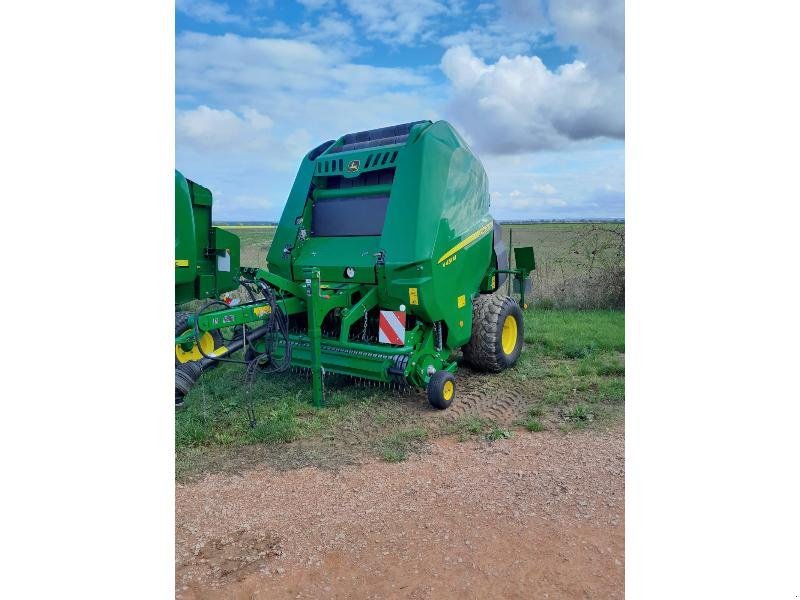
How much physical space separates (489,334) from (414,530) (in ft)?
9.03

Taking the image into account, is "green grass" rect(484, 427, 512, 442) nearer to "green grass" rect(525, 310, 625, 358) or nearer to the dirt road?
the dirt road

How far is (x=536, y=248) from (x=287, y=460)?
3557mm

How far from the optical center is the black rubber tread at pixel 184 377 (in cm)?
412

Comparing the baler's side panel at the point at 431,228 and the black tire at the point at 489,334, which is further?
the black tire at the point at 489,334

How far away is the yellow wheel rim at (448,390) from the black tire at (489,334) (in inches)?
34.3

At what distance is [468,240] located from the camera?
456cm

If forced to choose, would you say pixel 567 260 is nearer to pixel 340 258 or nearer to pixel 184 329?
pixel 340 258

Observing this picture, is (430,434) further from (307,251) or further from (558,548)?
(307,251)

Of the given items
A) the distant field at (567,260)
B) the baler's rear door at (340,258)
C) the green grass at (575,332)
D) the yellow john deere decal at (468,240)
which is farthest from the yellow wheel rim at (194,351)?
the green grass at (575,332)

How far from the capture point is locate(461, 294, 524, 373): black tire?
16.5ft

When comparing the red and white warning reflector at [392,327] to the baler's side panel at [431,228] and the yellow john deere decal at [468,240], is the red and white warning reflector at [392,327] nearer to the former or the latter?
the baler's side panel at [431,228]

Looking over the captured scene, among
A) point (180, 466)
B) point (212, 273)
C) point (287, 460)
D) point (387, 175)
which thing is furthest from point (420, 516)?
point (212, 273)

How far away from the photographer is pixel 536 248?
584cm

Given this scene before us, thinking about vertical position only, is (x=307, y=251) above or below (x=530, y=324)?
above
